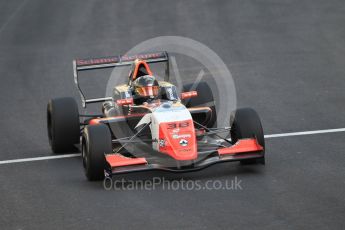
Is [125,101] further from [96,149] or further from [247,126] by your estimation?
[247,126]

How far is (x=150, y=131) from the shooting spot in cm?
1278

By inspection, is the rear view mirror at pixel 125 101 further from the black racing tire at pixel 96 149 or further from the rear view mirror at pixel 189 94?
the black racing tire at pixel 96 149

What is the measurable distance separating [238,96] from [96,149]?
7.30m

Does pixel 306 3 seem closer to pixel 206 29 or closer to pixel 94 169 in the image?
pixel 206 29

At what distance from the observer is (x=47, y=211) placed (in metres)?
10.6

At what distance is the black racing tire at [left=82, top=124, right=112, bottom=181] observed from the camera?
461 inches

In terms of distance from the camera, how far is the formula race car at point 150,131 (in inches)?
461

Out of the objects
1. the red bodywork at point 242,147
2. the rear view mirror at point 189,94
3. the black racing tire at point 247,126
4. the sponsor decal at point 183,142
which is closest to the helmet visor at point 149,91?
the rear view mirror at point 189,94

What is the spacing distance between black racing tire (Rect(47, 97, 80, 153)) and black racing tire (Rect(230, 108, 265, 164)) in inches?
105

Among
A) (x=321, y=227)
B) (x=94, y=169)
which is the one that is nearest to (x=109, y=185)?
(x=94, y=169)

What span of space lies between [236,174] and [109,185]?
1721 millimetres

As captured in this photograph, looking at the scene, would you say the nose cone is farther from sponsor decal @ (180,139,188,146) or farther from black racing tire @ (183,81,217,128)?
black racing tire @ (183,81,217,128)

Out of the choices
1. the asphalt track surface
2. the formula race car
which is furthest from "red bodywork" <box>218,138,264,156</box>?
the asphalt track surface

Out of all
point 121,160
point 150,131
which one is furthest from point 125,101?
point 121,160
